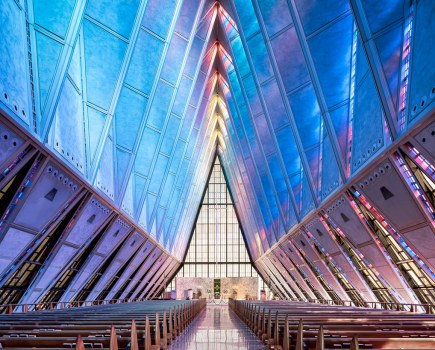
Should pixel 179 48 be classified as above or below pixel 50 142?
above

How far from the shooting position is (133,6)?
46.3 ft

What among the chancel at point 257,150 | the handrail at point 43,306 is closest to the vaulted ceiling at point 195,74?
the chancel at point 257,150

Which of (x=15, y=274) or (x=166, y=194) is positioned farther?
(x=166, y=194)

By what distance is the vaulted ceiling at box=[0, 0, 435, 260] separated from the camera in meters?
9.89

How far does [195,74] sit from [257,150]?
5.21 m

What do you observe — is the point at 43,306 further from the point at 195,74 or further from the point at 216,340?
the point at 195,74

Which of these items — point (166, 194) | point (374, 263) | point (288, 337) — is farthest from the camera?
point (166, 194)

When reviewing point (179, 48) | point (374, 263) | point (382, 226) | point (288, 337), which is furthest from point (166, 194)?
point (288, 337)

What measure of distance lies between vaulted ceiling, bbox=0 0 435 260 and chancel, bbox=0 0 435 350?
0.17 ft

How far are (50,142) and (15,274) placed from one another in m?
5.10

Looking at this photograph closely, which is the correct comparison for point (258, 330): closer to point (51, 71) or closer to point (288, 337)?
point (288, 337)

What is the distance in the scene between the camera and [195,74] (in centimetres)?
2364

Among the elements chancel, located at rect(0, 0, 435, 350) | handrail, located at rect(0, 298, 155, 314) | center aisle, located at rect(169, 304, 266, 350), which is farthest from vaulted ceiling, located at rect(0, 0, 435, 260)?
center aisle, located at rect(169, 304, 266, 350)

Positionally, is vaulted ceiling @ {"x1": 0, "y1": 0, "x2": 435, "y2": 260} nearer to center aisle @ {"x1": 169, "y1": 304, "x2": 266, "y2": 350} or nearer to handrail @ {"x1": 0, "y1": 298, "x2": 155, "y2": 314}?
handrail @ {"x1": 0, "y1": 298, "x2": 155, "y2": 314}
